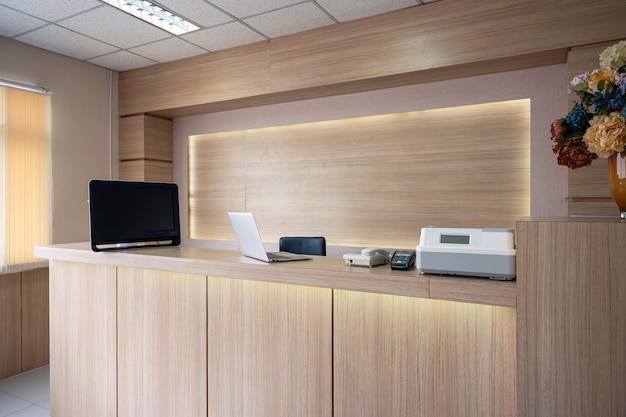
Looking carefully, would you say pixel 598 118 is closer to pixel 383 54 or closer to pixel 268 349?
pixel 268 349

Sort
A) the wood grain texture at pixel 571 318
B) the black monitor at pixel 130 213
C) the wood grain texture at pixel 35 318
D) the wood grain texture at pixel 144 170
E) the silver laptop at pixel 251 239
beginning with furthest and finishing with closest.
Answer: the wood grain texture at pixel 144 170
the wood grain texture at pixel 35 318
the black monitor at pixel 130 213
the silver laptop at pixel 251 239
the wood grain texture at pixel 571 318

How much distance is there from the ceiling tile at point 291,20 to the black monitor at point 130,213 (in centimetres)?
188

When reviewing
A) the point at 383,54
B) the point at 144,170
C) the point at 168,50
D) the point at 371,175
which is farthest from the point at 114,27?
the point at 371,175

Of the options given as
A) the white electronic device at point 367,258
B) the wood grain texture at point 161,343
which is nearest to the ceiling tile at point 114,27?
the wood grain texture at point 161,343

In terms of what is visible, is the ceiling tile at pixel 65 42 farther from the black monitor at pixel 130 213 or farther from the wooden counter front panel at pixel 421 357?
the wooden counter front panel at pixel 421 357

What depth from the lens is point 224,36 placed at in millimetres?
4410

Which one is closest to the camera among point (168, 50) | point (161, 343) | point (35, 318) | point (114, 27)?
point (161, 343)

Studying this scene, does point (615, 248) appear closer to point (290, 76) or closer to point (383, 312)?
point (383, 312)

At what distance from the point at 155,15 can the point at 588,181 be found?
3976 mm

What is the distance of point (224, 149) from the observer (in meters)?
5.44

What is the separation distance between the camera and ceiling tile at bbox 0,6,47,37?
384 centimetres

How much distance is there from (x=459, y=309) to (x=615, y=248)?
0.62m

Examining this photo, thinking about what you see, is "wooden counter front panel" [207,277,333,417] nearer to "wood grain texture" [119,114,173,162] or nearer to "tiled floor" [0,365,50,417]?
"tiled floor" [0,365,50,417]

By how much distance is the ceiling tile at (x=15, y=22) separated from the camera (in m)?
3.84
